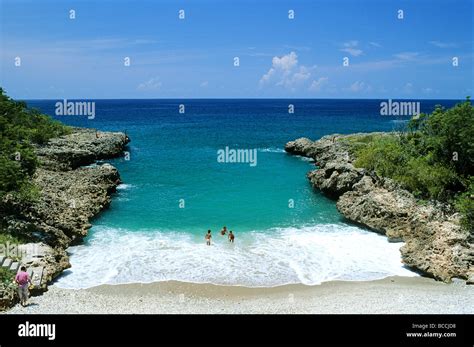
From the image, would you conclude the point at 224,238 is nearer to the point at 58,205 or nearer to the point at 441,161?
the point at 58,205

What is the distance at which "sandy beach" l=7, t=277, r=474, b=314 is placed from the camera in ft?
69.0

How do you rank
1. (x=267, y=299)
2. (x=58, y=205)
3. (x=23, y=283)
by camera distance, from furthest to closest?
(x=58, y=205), (x=267, y=299), (x=23, y=283)

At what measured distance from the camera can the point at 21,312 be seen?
66.3 ft

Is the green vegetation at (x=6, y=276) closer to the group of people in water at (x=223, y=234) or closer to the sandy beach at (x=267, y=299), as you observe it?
the sandy beach at (x=267, y=299)

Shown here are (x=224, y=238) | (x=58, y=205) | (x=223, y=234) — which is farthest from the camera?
(x=58, y=205)

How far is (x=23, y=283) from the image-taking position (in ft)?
67.8

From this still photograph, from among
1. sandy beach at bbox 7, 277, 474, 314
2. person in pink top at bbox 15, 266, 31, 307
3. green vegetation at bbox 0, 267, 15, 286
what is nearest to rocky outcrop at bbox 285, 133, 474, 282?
sandy beach at bbox 7, 277, 474, 314

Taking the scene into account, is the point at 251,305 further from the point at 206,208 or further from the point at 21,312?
the point at 206,208

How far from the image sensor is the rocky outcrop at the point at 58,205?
25891 millimetres

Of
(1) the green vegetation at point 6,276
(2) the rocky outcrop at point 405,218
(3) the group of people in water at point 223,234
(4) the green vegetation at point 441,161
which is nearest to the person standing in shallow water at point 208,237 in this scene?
(3) the group of people in water at point 223,234

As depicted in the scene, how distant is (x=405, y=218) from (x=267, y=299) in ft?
45.4

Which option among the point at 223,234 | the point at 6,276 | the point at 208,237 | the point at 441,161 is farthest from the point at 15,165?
the point at 441,161

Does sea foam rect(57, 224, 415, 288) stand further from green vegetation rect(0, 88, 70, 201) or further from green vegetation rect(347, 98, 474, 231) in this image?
green vegetation rect(347, 98, 474, 231)

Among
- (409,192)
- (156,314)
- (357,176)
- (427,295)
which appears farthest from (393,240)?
(156,314)
